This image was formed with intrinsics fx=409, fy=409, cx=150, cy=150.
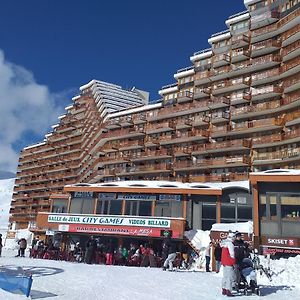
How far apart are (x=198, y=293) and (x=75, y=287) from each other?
11.1 feet

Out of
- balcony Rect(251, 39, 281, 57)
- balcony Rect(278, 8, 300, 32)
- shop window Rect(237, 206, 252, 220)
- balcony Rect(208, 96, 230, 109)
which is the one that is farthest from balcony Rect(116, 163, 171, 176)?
shop window Rect(237, 206, 252, 220)

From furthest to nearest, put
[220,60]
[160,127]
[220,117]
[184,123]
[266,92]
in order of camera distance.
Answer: [160,127] < [184,123] < [220,60] < [220,117] < [266,92]

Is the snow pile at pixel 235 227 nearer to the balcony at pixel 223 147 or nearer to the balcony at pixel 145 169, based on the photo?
the balcony at pixel 223 147

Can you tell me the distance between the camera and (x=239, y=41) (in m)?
54.8

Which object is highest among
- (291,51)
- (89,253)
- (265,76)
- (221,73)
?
(221,73)

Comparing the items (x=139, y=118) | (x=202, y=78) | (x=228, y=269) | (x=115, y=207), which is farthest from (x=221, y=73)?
(x=228, y=269)

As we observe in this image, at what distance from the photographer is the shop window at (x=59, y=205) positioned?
38.6 m

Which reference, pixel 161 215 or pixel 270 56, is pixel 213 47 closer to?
pixel 270 56

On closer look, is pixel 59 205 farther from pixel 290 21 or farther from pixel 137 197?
pixel 290 21

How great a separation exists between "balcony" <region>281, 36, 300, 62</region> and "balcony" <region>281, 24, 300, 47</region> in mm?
467

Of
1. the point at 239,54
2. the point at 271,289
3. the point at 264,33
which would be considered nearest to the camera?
the point at 271,289

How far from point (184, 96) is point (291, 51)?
691 inches

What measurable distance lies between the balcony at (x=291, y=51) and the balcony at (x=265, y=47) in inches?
62.5

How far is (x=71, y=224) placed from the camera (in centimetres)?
3148
